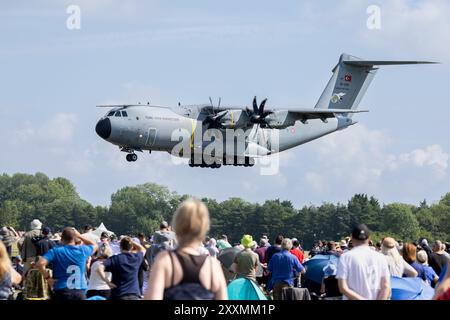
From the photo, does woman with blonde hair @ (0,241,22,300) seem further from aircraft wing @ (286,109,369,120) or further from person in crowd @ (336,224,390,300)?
aircraft wing @ (286,109,369,120)

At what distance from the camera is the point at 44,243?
1922 centimetres

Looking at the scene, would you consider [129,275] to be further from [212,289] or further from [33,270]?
[212,289]

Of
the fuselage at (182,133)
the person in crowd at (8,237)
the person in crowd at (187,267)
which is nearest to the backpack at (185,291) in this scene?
the person in crowd at (187,267)

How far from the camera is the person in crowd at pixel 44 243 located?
19209 mm

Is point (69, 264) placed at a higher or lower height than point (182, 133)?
lower

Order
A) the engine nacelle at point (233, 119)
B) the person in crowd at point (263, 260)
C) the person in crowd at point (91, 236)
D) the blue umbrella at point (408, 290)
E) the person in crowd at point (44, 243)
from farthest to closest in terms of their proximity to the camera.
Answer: the engine nacelle at point (233, 119) < the person in crowd at point (263, 260) < the person in crowd at point (44, 243) < the person in crowd at point (91, 236) < the blue umbrella at point (408, 290)

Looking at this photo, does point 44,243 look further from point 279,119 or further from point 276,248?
point 279,119

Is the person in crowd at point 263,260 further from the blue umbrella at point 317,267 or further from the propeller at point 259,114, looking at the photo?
the propeller at point 259,114

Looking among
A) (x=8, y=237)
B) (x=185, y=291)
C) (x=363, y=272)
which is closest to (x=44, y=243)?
(x=8, y=237)

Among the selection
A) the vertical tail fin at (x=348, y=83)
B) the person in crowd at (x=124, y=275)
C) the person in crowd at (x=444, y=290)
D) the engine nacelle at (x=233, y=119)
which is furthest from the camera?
the vertical tail fin at (x=348, y=83)

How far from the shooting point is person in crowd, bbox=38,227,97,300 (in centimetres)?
1371

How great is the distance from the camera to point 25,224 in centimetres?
15575

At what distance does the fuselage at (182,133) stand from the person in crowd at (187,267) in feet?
127

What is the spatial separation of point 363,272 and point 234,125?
41.5 meters
